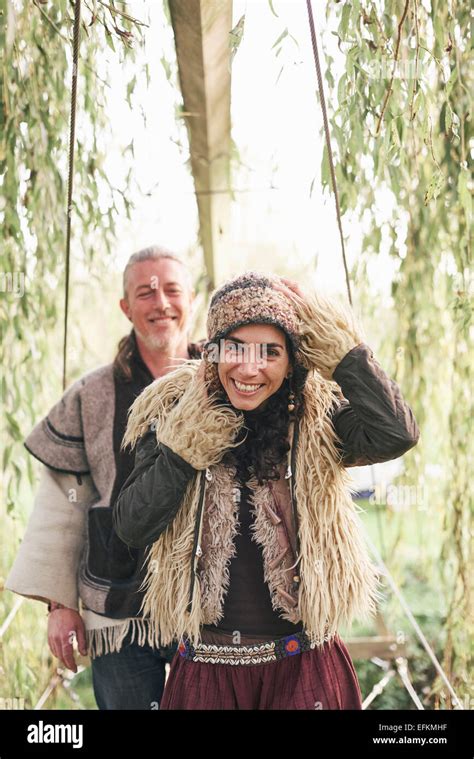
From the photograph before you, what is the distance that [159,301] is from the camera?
168cm

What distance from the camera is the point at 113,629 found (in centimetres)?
161

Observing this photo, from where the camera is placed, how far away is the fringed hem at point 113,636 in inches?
63.1

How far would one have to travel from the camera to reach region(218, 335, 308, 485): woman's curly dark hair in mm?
1280

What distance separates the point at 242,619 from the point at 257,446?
25 cm

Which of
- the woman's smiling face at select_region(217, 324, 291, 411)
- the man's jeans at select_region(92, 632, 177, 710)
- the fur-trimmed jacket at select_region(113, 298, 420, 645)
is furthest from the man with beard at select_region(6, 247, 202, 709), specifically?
the woman's smiling face at select_region(217, 324, 291, 411)

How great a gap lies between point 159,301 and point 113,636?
0.64m

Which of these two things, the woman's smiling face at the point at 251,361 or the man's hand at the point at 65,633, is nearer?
the woman's smiling face at the point at 251,361

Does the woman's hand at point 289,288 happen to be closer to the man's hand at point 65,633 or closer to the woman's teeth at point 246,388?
the woman's teeth at point 246,388

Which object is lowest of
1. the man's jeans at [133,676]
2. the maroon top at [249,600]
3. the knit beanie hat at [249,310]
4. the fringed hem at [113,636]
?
the man's jeans at [133,676]

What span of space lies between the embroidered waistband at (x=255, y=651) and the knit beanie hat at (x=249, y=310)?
1.31 ft

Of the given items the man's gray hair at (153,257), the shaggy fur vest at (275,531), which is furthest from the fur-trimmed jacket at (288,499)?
the man's gray hair at (153,257)

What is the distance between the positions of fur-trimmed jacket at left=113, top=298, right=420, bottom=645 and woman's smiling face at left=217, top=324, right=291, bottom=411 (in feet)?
0.15

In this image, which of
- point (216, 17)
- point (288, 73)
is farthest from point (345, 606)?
point (288, 73)
